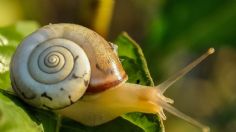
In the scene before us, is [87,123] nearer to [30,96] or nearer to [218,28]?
[30,96]

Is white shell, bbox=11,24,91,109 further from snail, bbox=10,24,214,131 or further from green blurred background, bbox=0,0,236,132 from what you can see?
green blurred background, bbox=0,0,236,132

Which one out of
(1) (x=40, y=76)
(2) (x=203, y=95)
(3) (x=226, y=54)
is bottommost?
(2) (x=203, y=95)

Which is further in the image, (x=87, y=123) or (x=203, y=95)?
(x=203, y=95)

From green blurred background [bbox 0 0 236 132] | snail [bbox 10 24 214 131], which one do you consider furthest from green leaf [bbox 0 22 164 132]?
green blurred background [bbox 0 0 236 132]

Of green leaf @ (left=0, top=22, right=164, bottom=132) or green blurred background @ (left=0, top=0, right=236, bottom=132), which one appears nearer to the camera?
green leaf @ (left=0, top=22, right=164, bottom=132)

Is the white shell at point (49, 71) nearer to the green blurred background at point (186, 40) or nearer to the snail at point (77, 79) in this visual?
the snail at point (77, 79)

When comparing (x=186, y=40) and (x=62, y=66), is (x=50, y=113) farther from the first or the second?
(x=186, y=40)

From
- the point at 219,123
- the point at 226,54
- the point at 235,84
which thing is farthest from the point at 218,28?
the point at 226,54
